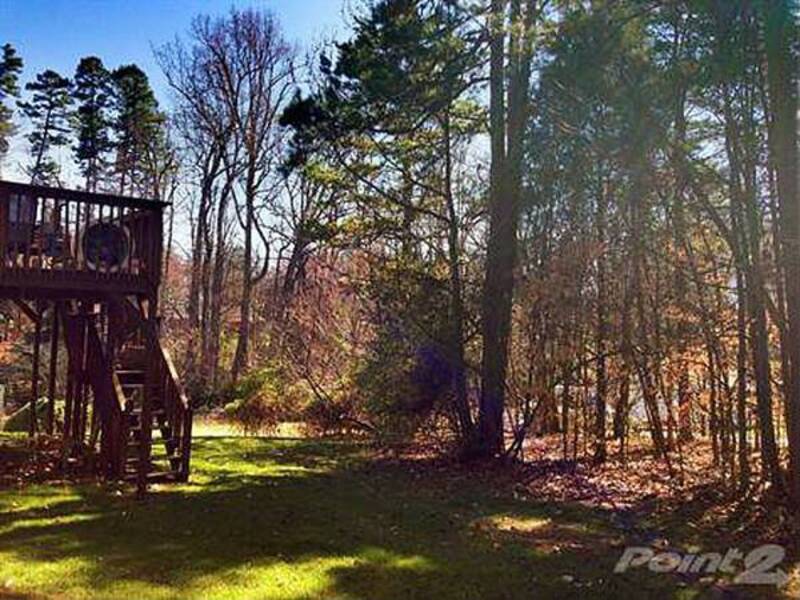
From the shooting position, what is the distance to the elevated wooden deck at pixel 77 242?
24.1ft

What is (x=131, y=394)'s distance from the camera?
853 cm

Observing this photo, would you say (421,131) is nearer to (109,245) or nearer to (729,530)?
(109,245)

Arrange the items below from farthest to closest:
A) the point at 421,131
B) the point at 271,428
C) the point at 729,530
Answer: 1. the point at 271,428
2. the point at 421,131
3. the point at 729,530

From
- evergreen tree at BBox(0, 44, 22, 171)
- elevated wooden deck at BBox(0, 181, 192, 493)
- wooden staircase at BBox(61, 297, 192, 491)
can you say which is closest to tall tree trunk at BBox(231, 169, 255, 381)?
evergreen tree at BBox(0, 44, 22, 171)

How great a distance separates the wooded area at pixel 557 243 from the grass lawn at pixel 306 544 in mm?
2007

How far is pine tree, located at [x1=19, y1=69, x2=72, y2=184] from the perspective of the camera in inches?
850

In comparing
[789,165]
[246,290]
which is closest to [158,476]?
[789,165]

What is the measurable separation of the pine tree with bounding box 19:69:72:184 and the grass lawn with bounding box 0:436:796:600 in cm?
1684

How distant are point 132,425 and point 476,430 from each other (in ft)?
14.5

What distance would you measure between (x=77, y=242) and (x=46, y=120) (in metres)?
16.7

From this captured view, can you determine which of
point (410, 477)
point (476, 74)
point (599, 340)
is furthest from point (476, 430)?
point (476, 74)

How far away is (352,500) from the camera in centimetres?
723

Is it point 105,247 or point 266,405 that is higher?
point 105,247

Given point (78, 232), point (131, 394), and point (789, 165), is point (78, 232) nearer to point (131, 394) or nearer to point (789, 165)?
point (131, 394)
